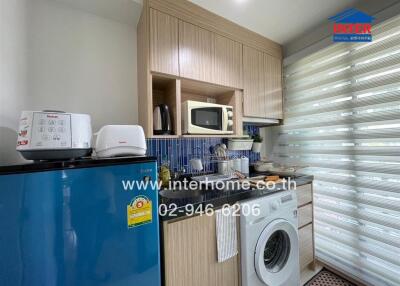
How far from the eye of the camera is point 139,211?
856 millimetres

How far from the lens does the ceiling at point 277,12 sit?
4.85 ft

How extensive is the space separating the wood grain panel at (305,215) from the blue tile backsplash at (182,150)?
2.80ft

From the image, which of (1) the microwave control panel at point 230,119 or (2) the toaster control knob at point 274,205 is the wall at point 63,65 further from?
(2) the toaster control knob at point 274,205

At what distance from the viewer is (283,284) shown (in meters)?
1.41

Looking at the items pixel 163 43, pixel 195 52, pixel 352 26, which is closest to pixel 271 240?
pixel 195 52

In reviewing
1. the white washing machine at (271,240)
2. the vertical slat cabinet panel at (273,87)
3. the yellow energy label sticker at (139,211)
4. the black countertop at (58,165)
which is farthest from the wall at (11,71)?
the vertical slat cabinet panel at (273,87)

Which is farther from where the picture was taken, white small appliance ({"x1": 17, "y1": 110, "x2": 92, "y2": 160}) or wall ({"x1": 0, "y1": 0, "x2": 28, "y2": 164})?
wall ({"x1": 0, "y1": 0, "x2": 28, "y2": 164})

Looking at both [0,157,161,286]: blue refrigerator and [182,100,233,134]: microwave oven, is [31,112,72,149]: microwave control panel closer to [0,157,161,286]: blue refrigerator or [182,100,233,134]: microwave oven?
[0,157,161,286]: blue refrigerator

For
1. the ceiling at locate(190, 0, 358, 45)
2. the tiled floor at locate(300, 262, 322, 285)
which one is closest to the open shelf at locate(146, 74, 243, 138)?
the ceiling at locate(190, 0, 358, 45)

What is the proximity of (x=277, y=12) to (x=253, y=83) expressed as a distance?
0.60 meters

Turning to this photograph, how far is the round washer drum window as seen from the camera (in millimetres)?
1452

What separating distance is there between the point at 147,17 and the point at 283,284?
2.21 meters

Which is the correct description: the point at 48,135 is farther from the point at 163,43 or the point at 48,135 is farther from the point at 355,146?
the point at 355,146

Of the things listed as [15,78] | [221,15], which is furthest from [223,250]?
[221,15]
